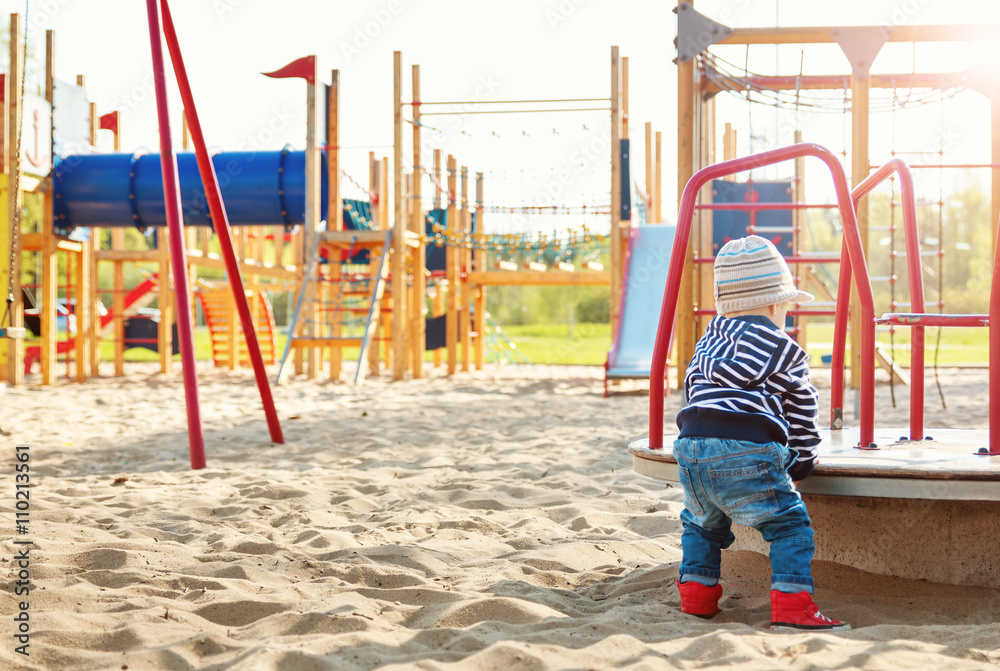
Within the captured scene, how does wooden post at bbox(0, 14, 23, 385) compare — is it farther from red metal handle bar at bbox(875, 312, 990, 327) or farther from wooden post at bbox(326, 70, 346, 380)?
red metal handle bar at bbox(875, 312, 990, 327)

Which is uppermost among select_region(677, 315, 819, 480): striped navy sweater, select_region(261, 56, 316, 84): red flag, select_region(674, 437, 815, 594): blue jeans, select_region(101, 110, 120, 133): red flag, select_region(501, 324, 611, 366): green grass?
select_region(261, 56, 316, 84): red flag

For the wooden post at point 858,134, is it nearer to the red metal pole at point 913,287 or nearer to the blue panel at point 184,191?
the red metal pole at point 913,287

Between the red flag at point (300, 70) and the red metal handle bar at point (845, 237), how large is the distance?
8.83 m

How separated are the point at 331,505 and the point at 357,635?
1.76 metres

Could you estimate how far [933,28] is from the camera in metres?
6.39

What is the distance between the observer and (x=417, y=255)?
12.0 meters

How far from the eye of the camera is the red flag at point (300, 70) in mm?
10633

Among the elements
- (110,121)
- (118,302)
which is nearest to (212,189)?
(118,302)

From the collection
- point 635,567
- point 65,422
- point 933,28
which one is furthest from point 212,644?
point 933,28

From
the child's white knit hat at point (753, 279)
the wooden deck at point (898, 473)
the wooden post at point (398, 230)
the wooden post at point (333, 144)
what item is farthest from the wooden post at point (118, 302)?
the child's white knit hat at point (753, 279)

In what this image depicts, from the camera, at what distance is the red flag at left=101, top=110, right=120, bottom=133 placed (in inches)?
514

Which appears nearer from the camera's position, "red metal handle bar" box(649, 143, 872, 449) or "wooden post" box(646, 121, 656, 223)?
"red metal handle bar" box(649, 143, 872, 449)

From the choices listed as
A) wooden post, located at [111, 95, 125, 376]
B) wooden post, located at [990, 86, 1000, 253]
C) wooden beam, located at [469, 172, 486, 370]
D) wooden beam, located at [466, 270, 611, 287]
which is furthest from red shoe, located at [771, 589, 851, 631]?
wooden beam, located at [469, 172, 486, 370]

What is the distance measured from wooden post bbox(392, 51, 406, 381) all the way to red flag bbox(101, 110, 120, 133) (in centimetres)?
498
